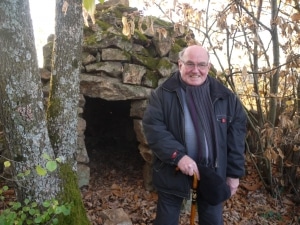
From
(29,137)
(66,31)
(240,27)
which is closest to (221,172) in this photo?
(29,137)

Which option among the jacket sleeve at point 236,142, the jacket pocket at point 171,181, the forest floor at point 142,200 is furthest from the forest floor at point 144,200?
the jacket sleeve at point 236,142

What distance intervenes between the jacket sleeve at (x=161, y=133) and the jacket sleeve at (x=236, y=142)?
0.50m

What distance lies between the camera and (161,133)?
2.59 m

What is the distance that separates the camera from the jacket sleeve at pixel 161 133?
99.4 inches

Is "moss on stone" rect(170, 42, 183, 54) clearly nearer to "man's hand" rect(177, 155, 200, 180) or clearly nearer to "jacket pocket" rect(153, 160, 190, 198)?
"jacket pocket" rect(153, 160, 190, 198)

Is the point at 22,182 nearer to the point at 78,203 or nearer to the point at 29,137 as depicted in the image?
the point at 29,137

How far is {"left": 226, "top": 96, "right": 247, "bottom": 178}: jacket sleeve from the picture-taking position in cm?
278

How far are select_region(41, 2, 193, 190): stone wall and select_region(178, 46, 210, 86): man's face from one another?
1.56 metres

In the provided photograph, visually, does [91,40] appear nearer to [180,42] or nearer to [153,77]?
[153,77]

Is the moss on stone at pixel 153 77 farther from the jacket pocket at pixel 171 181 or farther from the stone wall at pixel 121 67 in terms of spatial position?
the jacket pocket at pixel 171 181

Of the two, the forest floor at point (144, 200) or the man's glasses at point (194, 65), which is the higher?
the man's glasses at point (194, 65)

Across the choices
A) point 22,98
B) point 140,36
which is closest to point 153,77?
point 140,36

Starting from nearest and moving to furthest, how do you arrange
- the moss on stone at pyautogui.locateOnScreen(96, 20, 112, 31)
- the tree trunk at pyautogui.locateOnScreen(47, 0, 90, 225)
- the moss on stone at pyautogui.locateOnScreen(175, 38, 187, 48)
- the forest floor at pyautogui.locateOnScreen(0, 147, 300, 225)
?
the tree trunk at pyautogui.locateOnScreen(47, 0, 90, 225), the forest floor at pyautogui.locateOnScreen(0, 147, 300, 225), the moss on stone at pyautogui.locateOnScreen(96, 20, 112, 31), the moss on stone at pyautogui.locateOnScreen(175, 38, 187, 48)

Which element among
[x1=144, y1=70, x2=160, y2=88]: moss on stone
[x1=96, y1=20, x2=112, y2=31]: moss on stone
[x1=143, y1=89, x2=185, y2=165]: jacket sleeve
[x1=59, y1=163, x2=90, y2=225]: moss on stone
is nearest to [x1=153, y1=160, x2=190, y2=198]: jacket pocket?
[x1=143, y1=89, x2=185, y2=165]: jacket sleeve
